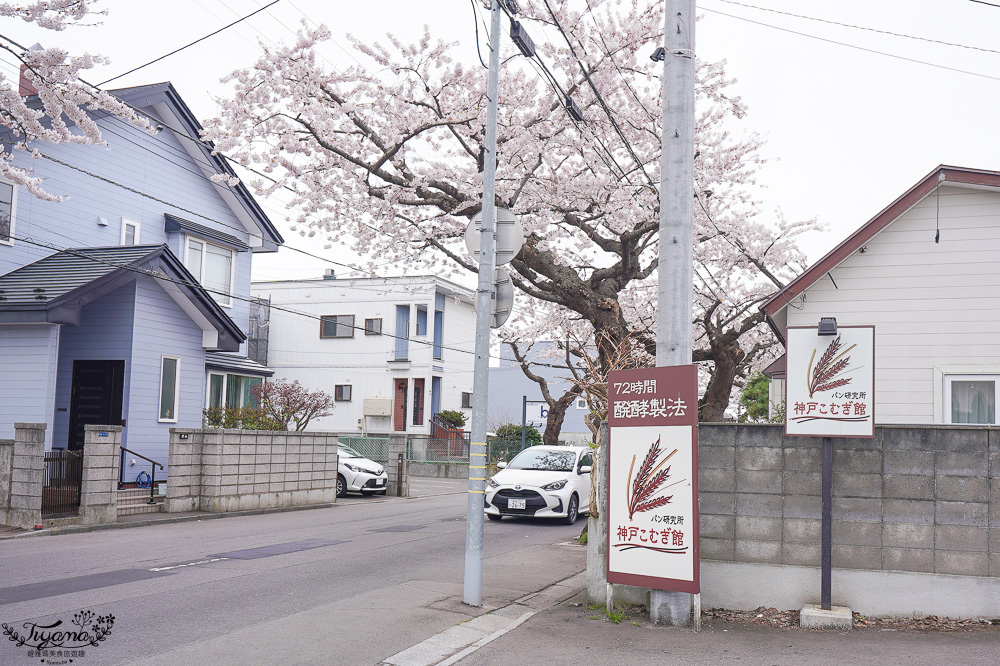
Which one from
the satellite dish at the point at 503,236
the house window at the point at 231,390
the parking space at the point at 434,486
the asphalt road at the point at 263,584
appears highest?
the satellite dish at the point at 503,236

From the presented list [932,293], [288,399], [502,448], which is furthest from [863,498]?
[502,448]

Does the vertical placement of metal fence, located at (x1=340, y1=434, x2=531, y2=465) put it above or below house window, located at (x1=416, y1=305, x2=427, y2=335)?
below

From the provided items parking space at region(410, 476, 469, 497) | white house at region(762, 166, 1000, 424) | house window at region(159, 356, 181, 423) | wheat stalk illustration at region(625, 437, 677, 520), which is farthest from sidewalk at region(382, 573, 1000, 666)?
parking space at region(410, 476, 469, 497)

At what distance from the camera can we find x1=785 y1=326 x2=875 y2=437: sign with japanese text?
7.51 metres

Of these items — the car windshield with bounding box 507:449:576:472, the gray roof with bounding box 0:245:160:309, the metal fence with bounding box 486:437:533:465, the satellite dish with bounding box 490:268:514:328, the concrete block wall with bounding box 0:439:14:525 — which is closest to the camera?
the satellite dish with bounding box 490:268:514:328

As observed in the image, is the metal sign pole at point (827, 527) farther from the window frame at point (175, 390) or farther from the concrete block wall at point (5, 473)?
the window frame at point (175, 390)

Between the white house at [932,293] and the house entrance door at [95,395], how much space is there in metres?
14.6

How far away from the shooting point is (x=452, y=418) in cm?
3734

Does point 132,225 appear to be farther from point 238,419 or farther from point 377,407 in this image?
point 377,407

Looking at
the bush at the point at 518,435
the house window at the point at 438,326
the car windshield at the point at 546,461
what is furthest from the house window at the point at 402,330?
the car windshield at the point at 546,461

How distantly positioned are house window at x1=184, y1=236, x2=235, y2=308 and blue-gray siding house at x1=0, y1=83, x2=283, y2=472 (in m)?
0.11

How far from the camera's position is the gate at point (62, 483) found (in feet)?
43.9

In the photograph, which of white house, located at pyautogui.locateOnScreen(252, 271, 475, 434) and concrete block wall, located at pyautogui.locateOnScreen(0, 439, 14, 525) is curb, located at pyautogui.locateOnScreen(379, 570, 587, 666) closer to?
concrete block wall, located at pyautogui.locateOnScreen(0, 439, 14, 525)

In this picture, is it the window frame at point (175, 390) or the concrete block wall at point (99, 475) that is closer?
the concrete block wall at point (99, 475)
